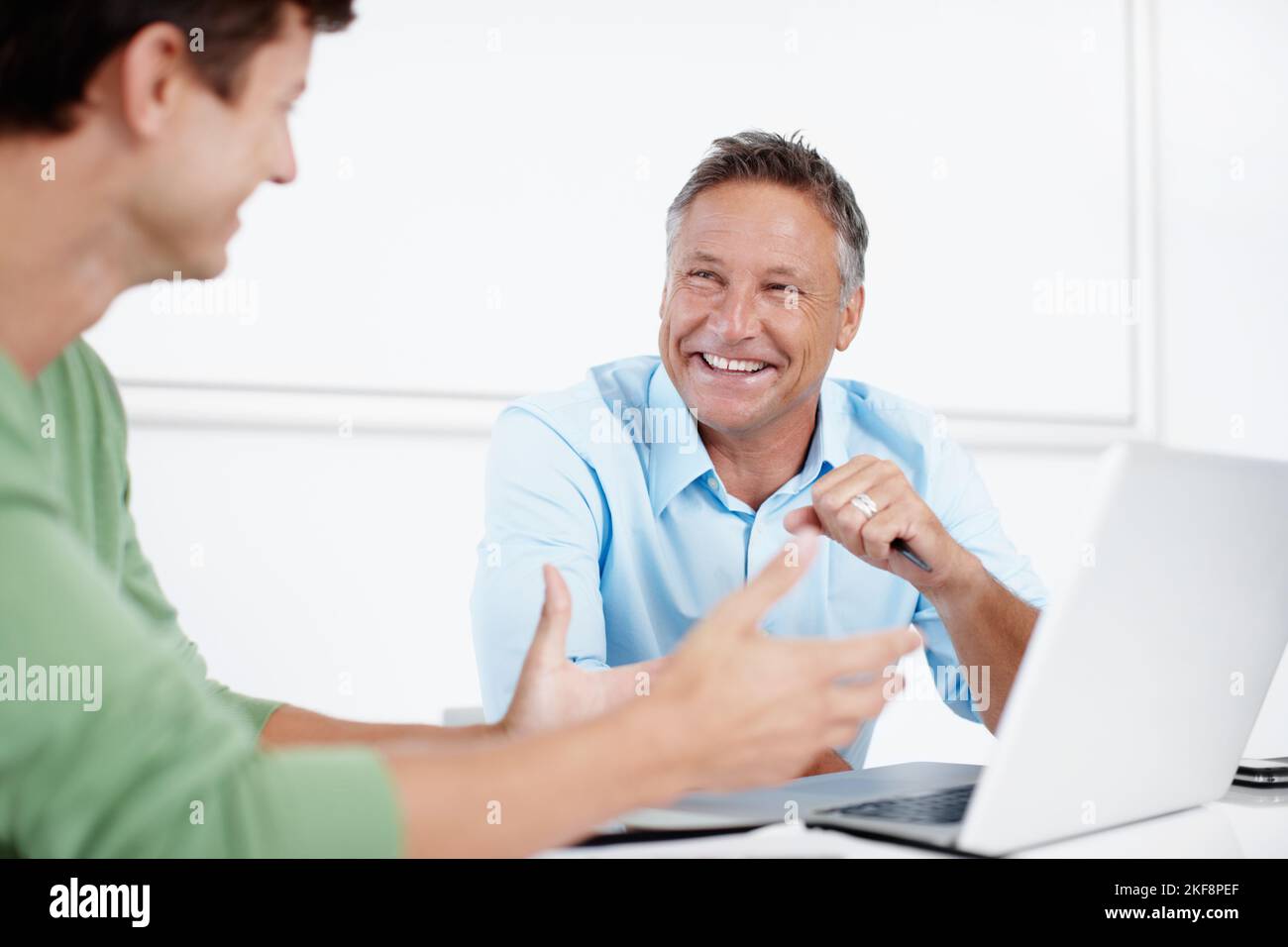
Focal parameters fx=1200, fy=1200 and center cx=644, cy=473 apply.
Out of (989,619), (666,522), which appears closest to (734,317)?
(666,522)

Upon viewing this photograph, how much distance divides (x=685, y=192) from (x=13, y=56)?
1370 mm

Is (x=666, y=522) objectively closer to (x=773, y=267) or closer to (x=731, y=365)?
(x=731, y=365)

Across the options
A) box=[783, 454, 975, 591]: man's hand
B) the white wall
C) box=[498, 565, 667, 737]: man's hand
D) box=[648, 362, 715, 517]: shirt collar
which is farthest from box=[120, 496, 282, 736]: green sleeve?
the white wall

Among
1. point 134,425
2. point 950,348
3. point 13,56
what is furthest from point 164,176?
point 950,348

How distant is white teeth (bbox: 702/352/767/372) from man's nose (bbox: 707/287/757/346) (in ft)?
0.11

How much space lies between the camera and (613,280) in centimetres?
277

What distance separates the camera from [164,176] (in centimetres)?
78

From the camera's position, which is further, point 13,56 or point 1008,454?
point 1008,454

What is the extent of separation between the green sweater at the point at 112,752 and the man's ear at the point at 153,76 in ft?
0.66

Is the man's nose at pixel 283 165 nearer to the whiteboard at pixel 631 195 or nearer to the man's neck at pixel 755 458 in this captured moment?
the man's neck at pixel 755 458

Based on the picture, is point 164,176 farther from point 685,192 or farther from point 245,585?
point 245,585

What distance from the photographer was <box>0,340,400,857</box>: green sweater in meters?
0.61

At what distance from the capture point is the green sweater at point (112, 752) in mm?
608
